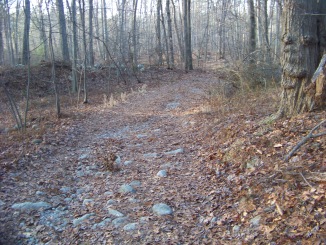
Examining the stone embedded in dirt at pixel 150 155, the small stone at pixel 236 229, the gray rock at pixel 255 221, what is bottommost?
the small stone at pixel 236 229

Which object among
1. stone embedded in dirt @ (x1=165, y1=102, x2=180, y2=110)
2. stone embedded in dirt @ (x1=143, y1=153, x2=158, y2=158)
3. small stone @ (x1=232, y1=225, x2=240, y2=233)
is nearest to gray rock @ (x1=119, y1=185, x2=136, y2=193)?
stone embedded in dirt @ (x1=143, y1=153, x2=158, y2=158)

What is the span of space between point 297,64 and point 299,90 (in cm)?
42

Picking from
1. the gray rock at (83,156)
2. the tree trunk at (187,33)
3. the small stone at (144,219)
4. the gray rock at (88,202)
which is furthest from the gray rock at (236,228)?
the tree trunk at (187,33)

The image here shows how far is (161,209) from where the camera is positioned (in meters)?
4.04

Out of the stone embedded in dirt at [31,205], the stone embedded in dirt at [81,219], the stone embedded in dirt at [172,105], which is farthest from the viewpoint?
the stone embedded in dirt at [172,105]

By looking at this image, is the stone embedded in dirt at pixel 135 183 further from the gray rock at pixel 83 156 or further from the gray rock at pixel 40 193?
the gray rock at pixel 83 156

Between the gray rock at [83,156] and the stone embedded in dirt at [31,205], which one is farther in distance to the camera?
the gray rock at [83,156]

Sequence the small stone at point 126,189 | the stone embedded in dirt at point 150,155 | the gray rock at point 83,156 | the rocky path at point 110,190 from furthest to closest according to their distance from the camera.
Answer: the gray rock at point 83,156 → the stone embedded in dirt at point 150,155 → the small stone at point 126,189 → the rocky path at point 110,190

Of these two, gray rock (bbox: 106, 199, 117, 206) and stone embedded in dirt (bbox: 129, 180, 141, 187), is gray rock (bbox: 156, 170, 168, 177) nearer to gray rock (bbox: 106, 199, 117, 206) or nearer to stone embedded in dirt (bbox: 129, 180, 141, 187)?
stone embedded in dirt (bbox: 129, 180, 141, 187)

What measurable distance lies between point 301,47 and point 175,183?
2.96 metres

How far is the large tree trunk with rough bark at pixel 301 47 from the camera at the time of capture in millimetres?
5082

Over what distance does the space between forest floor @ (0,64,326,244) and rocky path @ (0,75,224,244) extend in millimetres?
15

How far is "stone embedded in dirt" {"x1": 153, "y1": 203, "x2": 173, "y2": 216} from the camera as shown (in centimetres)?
396

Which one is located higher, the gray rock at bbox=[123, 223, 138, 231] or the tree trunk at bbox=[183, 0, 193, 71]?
the tree trunk at bbox=[183, 0, 193, 71]
